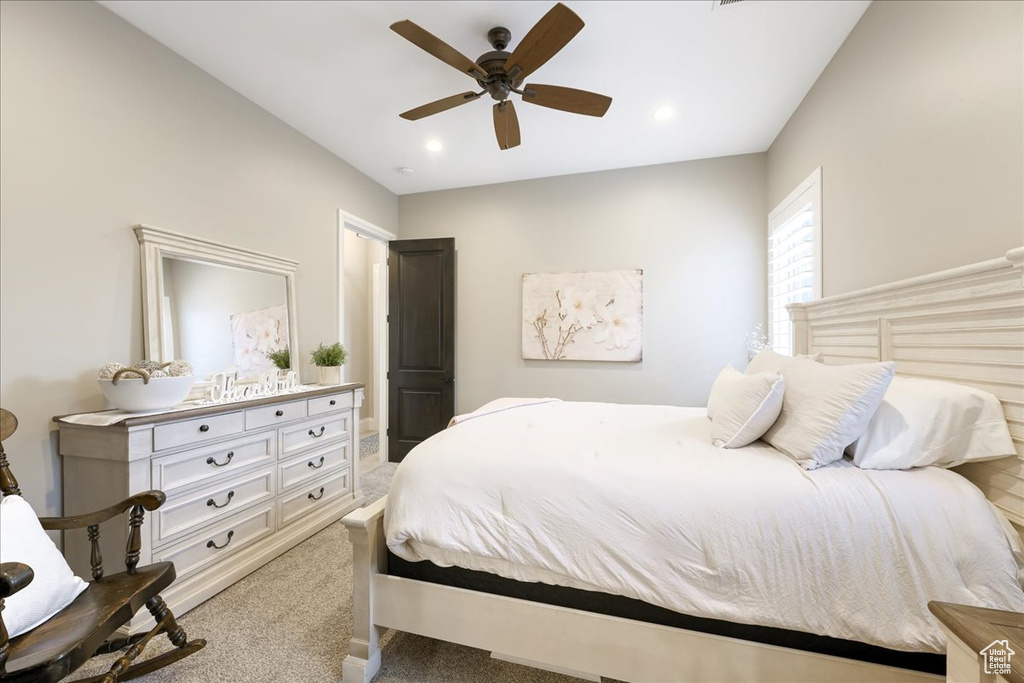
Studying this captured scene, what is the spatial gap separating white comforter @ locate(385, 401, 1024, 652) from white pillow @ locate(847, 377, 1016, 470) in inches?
2.4

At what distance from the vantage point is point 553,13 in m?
1.56

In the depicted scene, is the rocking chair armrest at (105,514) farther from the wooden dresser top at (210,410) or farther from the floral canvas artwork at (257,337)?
the floral canvas artwork at (257,337)

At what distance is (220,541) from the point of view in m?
2.05

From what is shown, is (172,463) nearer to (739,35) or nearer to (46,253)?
(46,253)

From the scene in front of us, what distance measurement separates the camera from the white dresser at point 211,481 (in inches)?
67.3

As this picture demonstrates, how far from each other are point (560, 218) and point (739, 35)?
2.03 m

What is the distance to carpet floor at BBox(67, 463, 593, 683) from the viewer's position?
1514mm

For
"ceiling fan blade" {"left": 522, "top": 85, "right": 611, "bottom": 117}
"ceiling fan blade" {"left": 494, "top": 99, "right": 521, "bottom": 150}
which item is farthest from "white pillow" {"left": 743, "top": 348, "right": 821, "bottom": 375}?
"ceiling fan blade" {"left": 494, "top": 99, "right": 521, "bottom": 150}

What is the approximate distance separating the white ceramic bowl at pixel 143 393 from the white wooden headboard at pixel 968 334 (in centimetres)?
314

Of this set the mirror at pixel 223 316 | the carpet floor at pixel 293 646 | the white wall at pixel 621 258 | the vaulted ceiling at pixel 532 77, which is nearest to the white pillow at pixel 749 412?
the carpet floor at pixel 293 646

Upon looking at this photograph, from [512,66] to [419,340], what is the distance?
278 centimetres

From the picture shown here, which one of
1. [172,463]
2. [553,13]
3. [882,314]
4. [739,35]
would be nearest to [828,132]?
[739,35]

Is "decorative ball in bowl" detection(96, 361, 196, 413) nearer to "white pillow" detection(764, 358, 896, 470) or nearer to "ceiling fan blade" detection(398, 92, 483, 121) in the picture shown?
"ceiling fan blade" detection(398, 92, 483, 121)

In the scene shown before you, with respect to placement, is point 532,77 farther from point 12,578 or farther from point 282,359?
point 12,578
